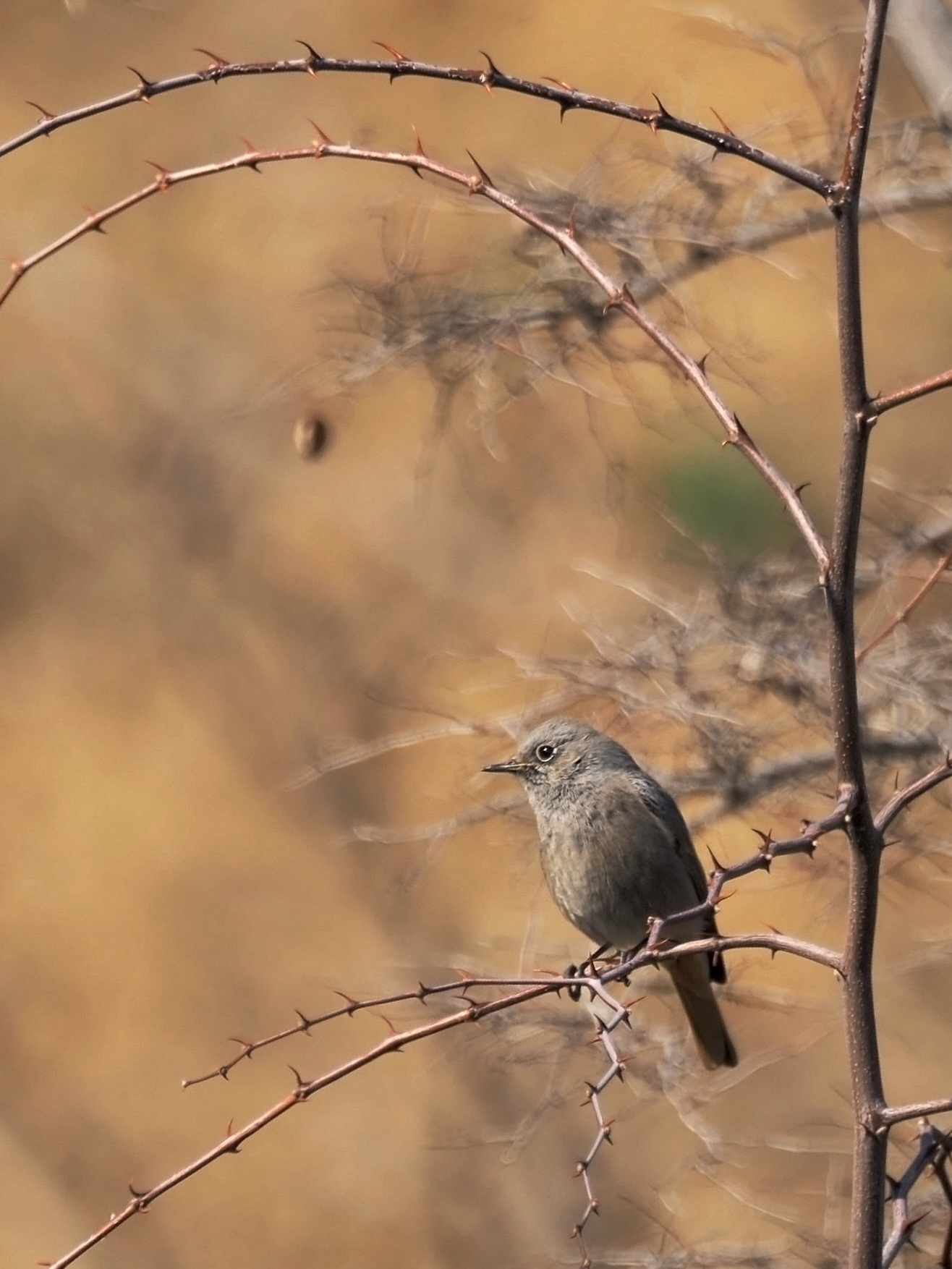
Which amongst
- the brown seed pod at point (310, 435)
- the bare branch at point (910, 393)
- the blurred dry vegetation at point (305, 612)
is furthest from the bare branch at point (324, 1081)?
the blurred dry vegetation at point (305, 612)

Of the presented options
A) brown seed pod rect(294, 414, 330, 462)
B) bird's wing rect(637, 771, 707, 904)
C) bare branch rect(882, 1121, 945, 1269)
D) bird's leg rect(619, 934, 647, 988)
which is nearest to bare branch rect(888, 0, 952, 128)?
bird's wing rect(637, 771, 707, 904)

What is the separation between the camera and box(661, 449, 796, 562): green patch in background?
26.7 ft

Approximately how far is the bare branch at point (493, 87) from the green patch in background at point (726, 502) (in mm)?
5096

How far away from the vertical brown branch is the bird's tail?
9.97 ft

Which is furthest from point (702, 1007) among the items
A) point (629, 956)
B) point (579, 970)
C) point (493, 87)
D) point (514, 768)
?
point (493, 87)

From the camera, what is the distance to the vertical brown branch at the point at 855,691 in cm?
220

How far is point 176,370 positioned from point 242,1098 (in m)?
6.54

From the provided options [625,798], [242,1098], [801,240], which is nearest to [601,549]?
[801,240]

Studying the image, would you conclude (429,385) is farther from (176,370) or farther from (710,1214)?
(710,1214)

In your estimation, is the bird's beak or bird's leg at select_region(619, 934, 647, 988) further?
the bird's beak

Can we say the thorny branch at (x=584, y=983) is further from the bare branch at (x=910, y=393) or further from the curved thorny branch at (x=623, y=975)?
the bare branch at (x=910, y=393)

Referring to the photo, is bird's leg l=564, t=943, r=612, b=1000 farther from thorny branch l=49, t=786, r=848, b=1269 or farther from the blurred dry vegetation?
the blurred dry vegetation

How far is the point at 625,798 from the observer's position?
16.7ft

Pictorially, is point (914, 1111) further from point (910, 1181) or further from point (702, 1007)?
point (702, 1007)
